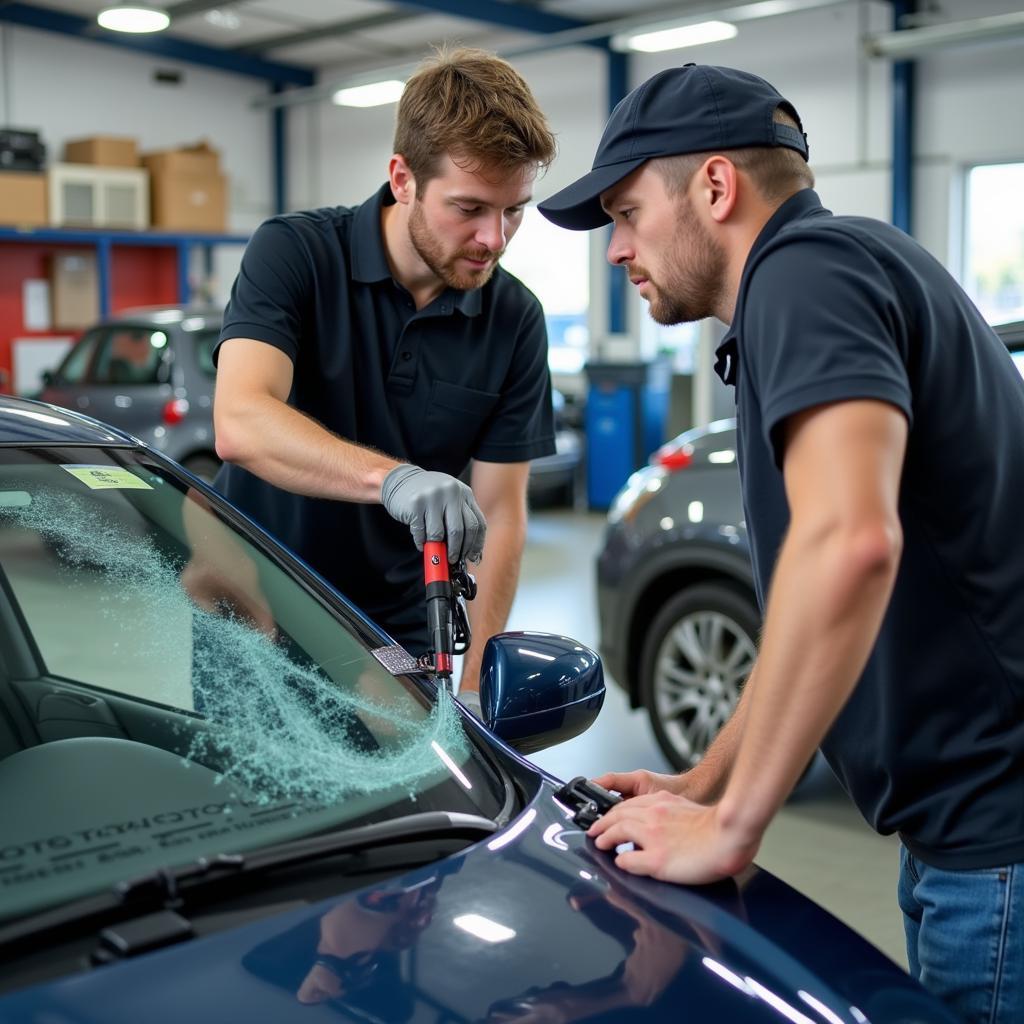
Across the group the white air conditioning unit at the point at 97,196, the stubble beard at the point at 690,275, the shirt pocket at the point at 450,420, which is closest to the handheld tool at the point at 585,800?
the stubble beard at the point at 690,275

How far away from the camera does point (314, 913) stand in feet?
4.23

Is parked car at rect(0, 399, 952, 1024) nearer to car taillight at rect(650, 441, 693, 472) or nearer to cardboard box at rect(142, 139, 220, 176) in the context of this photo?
car taillight at rect(650, 441, 693, 472)

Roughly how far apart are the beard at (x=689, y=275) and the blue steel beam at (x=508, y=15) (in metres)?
9.50

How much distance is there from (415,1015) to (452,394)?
4.80ft

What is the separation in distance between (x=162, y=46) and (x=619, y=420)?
20.8 feet

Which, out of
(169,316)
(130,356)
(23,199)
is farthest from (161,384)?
(23,199)

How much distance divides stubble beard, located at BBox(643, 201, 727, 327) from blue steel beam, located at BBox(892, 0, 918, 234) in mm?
9201

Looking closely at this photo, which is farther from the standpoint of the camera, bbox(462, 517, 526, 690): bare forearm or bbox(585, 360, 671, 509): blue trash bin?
bbox(585, 360, 671, 509): blue trash bin

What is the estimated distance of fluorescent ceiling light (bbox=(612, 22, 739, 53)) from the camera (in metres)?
10.2

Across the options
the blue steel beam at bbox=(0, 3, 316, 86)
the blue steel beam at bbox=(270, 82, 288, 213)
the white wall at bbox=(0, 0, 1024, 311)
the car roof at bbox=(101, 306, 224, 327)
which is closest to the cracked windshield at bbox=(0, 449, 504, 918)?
the car roof at bbox=(101, 306, 224, 327)

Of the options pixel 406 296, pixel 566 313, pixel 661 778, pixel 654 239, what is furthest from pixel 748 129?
pixel 566 313

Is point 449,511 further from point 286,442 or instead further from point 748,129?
point 748,129

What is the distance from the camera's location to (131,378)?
8750 mm

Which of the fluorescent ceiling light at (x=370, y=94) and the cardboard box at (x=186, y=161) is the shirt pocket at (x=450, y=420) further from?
the cardboard box at (x=186, y=161)
